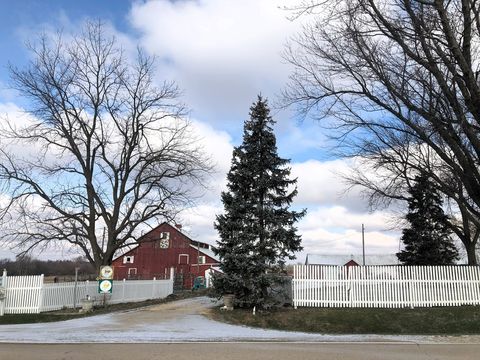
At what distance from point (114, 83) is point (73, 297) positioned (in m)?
14.3

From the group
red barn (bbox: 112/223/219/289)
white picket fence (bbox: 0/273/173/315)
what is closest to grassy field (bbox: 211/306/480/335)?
white picket fence (bbox: 0/273/173/315)

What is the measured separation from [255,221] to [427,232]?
609 inches

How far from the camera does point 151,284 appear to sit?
31703 millimetres

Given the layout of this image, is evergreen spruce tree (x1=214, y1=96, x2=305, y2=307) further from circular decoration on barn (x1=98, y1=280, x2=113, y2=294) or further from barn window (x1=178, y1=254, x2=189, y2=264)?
barn window (x1=178, y1=254, x2=189, y2=264)

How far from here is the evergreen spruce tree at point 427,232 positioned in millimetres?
31156

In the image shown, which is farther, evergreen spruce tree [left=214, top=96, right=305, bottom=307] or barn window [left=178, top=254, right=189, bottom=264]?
barn window [left=178, top=254, right=189, bottom=264]

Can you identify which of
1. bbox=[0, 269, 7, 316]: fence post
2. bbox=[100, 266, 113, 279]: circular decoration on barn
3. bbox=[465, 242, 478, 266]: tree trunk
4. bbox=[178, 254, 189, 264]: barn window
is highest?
bbox=[178, 254, 189, 264]: barn window

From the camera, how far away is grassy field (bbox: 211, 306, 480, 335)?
16.8 m

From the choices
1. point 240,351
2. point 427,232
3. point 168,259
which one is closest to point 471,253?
point 427,232

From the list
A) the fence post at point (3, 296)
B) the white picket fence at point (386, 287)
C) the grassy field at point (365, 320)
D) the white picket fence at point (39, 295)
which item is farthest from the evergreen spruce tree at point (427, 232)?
the fence post at point (3, 296)

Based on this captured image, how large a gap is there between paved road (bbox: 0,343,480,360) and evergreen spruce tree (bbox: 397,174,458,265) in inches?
783

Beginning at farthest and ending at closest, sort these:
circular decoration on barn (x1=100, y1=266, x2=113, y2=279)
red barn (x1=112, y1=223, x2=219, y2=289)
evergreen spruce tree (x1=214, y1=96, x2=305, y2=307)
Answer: red barn (x1=112, y1=223, x2=219, y2=289)
circular decoration on barn (x1=100, y1=266, x2=113, y2=279)
evergreen spruce tree (x1=214, y1=96, x2=305, y2=307)

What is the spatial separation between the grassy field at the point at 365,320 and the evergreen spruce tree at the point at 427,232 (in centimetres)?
1217

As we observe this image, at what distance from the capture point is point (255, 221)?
20797mm
